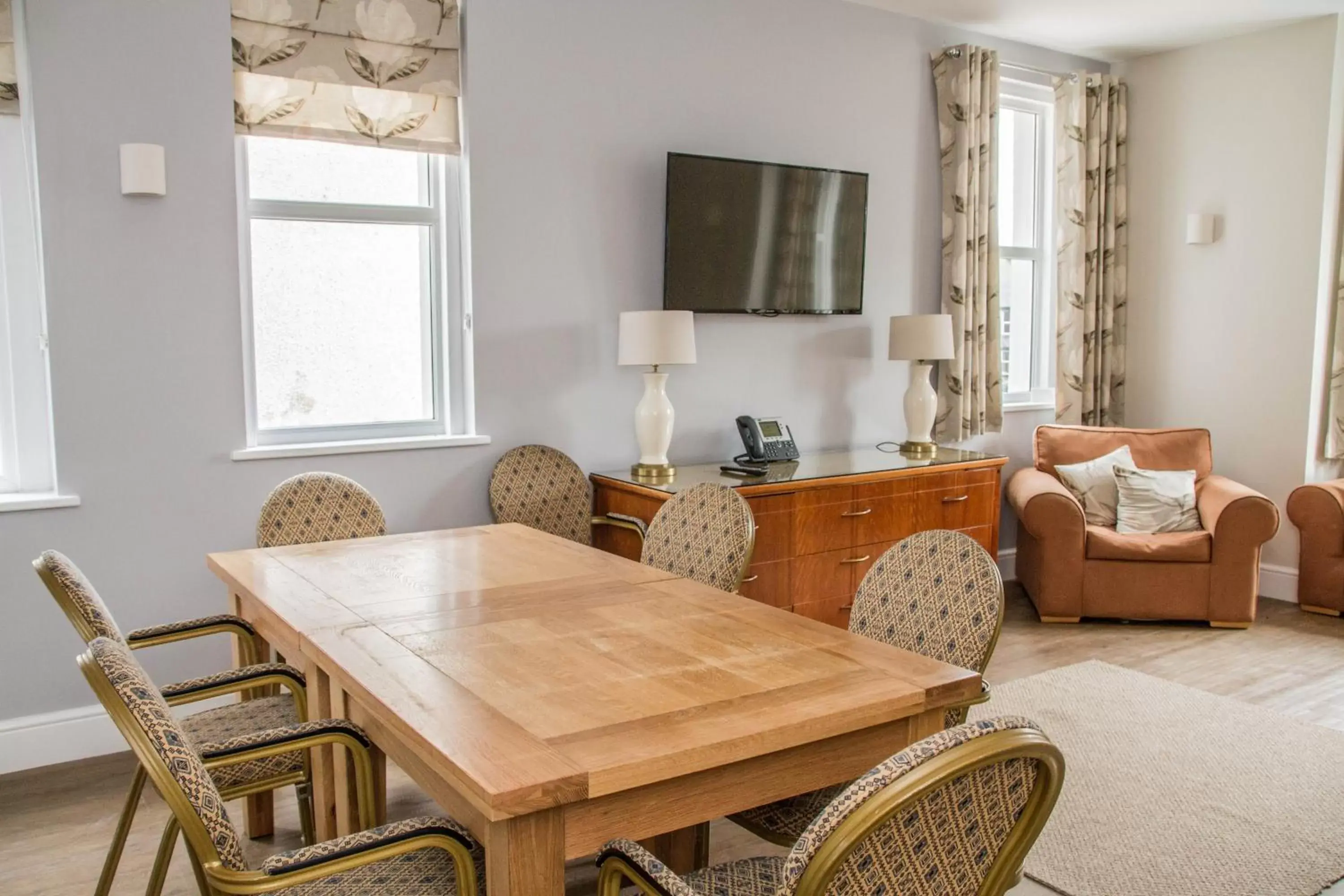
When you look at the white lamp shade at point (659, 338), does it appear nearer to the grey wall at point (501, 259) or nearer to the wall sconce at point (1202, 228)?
the grey wall at point (501, 259)

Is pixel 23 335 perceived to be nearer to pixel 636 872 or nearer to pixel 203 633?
pixel 203 633

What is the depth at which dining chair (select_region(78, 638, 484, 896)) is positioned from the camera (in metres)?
1.46

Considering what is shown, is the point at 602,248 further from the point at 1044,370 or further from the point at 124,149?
the point at 1044,370

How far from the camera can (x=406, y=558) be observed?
2.79 meters

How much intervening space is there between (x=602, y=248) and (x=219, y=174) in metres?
1.40

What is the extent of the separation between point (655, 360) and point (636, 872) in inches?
105

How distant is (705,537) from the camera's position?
9.44ft

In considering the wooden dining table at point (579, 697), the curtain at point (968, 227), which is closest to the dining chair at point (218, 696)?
the wooden dining table at point (579, 697)

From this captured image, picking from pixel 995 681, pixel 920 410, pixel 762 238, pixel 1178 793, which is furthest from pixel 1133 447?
pixel 1178 793

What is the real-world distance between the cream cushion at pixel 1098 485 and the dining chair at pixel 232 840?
4077 mm

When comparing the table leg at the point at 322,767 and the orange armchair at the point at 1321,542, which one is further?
the orange armchair at the point at 1321,542

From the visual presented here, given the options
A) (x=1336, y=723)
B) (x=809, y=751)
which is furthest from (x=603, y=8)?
(x=1336, y=723)

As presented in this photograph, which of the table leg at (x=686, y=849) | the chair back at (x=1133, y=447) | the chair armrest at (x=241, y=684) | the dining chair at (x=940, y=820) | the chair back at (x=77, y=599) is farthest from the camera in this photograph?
the chair back at (x=1133, y=447)

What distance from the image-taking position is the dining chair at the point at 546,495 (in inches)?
155
